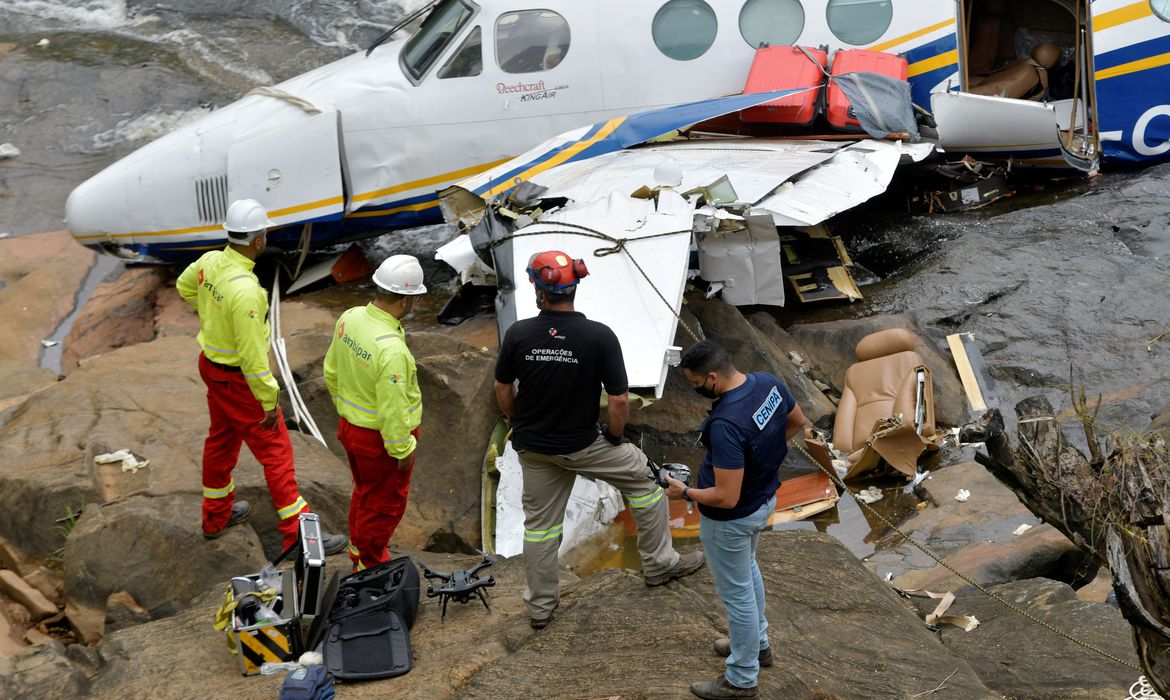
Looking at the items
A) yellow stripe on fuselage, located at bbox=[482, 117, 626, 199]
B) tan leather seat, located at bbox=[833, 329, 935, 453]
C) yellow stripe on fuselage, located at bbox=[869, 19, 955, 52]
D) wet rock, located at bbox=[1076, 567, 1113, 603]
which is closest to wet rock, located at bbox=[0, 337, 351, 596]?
yellow stripe on fuselage, located at bbox=[482, 117, 626, 199]

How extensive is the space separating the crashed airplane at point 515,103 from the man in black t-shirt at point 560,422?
6037 millimetres

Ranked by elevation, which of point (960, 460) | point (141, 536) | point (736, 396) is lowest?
Answer: point (960, 460)

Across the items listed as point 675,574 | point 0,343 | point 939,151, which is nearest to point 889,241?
point 939,151

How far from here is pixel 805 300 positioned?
33.1 ft

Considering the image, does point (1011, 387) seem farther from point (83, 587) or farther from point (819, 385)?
point (83, 587)

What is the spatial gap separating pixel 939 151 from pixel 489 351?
16.6 feet

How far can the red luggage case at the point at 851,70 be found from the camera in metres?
10.2

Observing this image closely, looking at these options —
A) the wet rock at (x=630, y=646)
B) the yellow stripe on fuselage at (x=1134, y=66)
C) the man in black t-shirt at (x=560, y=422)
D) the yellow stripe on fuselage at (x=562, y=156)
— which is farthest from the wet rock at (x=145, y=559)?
the yellow stripe on fuselage at (x=1134, y=66)

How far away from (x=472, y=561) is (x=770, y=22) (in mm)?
6416

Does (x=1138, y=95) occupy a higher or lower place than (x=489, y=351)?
higher

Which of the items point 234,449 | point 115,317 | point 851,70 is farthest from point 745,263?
point 115,317

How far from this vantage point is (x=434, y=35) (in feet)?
35.3

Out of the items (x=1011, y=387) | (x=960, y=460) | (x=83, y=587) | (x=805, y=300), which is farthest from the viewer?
(x=805, y=300)

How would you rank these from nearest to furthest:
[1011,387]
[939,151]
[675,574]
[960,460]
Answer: [675,574], [960,460], [1011,387], [939,151]
